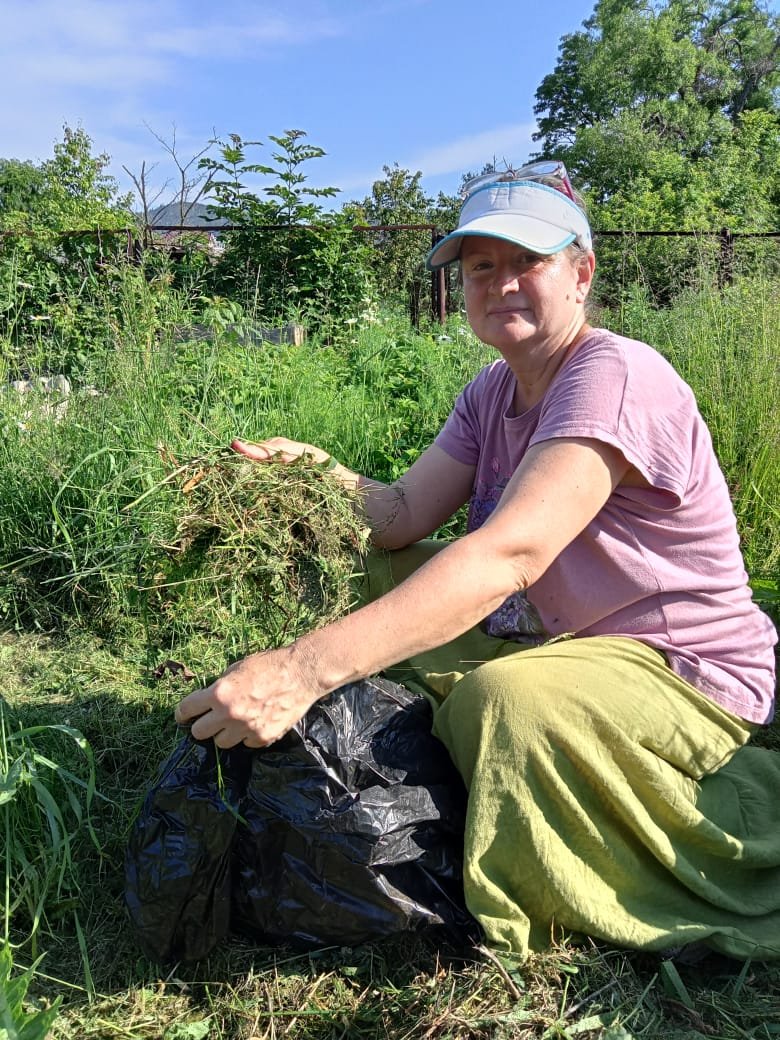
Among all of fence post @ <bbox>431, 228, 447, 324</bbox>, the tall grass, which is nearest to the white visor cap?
the tall grass

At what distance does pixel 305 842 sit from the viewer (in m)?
1.57

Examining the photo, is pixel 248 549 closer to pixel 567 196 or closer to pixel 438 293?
pixel 567 196

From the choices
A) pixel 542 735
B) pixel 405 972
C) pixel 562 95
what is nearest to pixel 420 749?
pixel 542 735

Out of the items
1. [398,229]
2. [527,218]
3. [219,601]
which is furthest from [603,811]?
[398,229]

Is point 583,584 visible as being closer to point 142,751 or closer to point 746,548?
point 142,751

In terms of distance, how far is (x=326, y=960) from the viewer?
1.66m

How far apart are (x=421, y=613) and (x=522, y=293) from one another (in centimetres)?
83

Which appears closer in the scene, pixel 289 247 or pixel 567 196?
pixel 567 196

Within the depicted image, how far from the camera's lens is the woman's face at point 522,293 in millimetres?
1812

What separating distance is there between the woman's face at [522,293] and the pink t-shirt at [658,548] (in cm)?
9

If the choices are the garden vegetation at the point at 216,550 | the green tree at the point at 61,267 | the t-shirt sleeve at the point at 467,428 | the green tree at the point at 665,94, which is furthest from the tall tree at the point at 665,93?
the t-shirt sleeve at the point at 467,428

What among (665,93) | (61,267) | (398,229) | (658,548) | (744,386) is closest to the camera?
(658,548)

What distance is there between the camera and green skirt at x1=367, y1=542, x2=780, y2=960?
4.99ft

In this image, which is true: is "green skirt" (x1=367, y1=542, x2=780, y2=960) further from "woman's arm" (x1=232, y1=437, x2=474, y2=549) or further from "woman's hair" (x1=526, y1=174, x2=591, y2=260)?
"woman's hair" (x1=526, y1=174, x2=591, y2=260)
